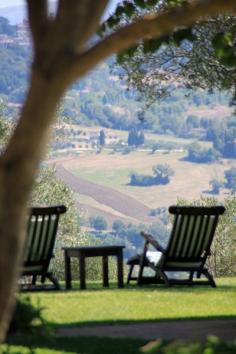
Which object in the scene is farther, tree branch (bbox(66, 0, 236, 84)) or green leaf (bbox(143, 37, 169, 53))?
green leaf (bbox(143, 37, 169, 53))

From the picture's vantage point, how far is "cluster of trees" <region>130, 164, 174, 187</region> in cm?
14575

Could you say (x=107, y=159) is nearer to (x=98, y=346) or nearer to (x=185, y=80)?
(x=185, y=80)

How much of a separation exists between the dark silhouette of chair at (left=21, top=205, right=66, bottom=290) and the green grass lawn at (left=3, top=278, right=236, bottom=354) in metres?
0.44

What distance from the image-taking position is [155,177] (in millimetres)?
149000

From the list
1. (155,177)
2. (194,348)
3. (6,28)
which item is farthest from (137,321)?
(6,28)

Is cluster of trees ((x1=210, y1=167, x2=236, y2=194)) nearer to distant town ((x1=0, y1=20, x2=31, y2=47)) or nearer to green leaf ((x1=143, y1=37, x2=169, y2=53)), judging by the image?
distant town ((x1=0, y1=20, x2=31, y2=47))

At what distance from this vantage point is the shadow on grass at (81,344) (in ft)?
25.4

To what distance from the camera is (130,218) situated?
130375mm

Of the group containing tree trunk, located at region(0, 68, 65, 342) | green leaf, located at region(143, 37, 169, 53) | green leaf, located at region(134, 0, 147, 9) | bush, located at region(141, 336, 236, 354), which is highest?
green leaf, located at region(134, 0, 147, 9)

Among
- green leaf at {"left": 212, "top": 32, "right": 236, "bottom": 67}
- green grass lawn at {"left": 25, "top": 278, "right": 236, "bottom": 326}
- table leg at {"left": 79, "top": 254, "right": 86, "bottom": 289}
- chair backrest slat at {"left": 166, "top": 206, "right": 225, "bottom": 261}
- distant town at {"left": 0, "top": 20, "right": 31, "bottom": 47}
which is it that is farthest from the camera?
distant town at {"left": 0, "top": 20, "right": 31, "bottom": 47}

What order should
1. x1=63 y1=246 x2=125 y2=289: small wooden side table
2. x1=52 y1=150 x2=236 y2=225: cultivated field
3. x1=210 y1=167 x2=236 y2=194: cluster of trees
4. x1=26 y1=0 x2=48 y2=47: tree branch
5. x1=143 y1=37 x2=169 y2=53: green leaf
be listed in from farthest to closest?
x1=210 y1=167 x2=236 y2=194: cluster of trees → x1=52 y1=150 x2=236 y2=225: cultivated field → x1=63 y1=246 x2=125 y2=289: small wooden side table → x1=143 y1=37 x2=169 y2=53: green leaf → x1=26 y1=0 x2=48 y2=47: tree branch

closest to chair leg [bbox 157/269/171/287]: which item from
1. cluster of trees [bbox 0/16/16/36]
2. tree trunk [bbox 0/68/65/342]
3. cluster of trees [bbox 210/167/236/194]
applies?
tree trunk [bbox 0/68/65/342]

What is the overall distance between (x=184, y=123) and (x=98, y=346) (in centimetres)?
15862

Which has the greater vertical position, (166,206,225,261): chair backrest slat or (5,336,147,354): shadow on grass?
(5,336,147,354): shadow on grass
